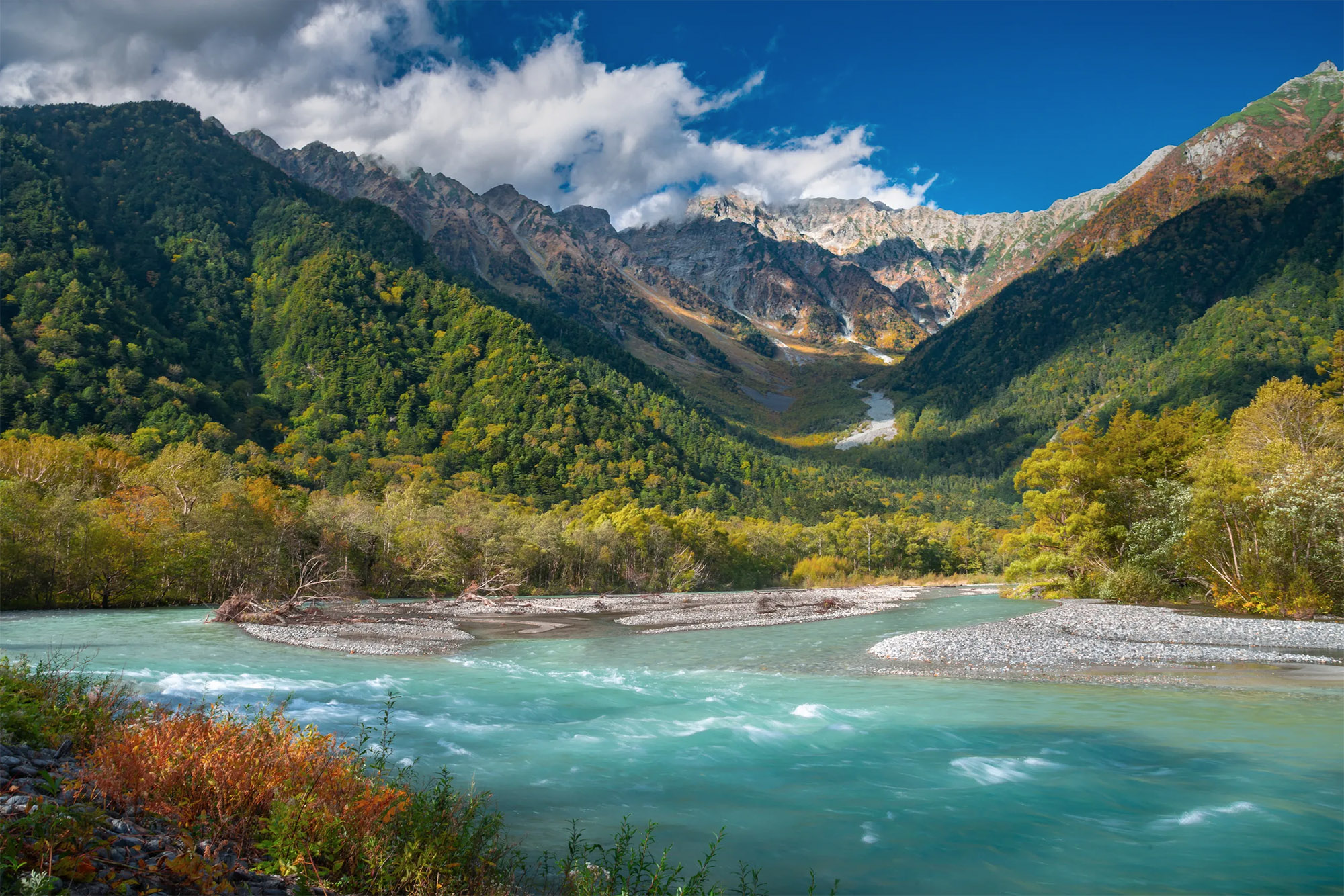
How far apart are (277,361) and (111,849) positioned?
179 m

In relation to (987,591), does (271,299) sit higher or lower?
higher

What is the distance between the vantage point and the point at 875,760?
1585 cm

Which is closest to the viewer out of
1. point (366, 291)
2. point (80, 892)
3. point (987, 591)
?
point (80, 892)

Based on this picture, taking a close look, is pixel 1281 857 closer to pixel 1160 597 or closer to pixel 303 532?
pixel 1160 597

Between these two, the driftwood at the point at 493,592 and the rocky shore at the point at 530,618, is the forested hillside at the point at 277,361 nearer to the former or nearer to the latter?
the driftwood at the point at 493,592

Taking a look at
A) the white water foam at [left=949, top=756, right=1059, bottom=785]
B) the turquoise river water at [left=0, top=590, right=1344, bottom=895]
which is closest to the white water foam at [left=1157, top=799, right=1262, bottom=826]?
the turquoise river water at [left=0, top=590, right=1344, bottom=895]

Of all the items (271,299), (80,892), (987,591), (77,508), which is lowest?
(987,591)

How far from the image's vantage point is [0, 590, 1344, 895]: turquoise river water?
35.8ft

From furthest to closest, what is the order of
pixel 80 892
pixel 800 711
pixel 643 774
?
pixel 800 711
pixel 643 774
pixel 80 892

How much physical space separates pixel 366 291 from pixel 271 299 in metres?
23.0

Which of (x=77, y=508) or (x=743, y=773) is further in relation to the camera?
(x=77, y=508)

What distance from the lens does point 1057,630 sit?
35812 mm

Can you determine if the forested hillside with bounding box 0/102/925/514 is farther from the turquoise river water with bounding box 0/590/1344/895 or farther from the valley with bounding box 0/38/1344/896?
the turquoise river water with bounding box 0/590/1344/895

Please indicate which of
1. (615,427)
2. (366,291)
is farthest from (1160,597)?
(366,291)
